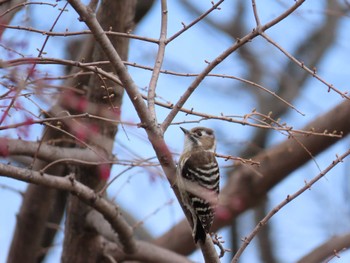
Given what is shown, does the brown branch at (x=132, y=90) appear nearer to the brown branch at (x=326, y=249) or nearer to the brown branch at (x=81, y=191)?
the brown branch at (x=81, y=191)

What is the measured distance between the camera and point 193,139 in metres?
5.73

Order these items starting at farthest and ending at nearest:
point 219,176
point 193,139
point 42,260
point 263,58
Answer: point 263,58, point 42,260, point 193,139, point 219,176

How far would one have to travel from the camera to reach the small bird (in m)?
4.77

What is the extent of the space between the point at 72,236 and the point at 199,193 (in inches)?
79.8

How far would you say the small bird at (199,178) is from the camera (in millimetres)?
4773

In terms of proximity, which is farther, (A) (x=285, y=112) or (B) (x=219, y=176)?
(A) (x=285, y=112)

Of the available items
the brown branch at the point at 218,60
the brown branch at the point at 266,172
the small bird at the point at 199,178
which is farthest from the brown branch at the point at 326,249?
the brown branch at the point at 218,60

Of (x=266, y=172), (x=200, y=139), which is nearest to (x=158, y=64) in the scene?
(x=200, y=139)

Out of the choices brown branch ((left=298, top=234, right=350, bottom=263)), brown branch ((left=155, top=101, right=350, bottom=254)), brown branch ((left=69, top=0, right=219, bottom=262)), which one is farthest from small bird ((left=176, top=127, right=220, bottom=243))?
brown branch ((left=298, top=234, right=350, bottom=263))

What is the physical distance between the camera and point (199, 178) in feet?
17.3

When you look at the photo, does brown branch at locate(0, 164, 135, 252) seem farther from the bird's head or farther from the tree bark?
the bird's head

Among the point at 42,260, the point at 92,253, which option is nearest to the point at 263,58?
the point at 42,260

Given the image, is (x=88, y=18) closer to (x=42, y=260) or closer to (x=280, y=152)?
(x=280, y=152)

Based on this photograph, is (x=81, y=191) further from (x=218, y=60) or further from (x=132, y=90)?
(x=218, y=60)
